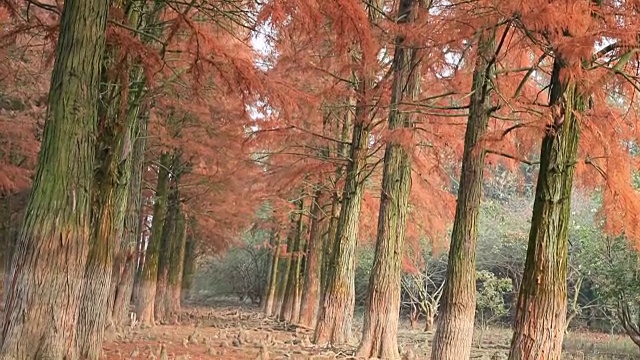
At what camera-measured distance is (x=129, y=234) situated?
12094 mm

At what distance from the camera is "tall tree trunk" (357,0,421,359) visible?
9578mm

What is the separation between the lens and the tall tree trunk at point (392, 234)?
9578 mm

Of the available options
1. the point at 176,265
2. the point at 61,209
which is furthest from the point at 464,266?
the point at 176,265

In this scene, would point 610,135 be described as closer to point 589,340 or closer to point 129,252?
point 129,252

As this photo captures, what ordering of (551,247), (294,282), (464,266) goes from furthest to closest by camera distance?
1. (294,282)
2. (464,266)
3. (551,247)

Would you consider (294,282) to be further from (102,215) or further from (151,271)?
(102,215)

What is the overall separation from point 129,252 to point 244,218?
23.7 feet

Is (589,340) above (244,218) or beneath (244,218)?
beneath

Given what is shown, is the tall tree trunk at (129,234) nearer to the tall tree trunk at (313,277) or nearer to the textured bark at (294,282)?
the tall tree trunk at (313,277)

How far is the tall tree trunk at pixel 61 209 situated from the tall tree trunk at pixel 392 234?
4.96m

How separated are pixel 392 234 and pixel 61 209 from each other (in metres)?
5.74

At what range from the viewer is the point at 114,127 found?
733 centimetres

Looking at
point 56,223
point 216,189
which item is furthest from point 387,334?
point 216,189

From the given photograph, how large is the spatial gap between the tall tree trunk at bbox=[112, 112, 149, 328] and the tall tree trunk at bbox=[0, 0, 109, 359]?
15.4 feet
